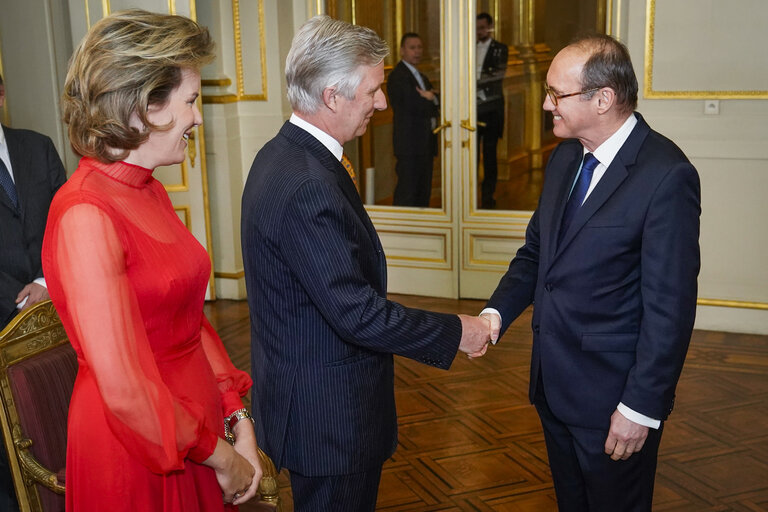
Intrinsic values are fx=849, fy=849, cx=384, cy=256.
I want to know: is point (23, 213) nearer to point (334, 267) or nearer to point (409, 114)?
point (334, 267)

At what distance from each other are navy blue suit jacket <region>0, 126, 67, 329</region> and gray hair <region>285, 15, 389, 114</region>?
2025 millimetres

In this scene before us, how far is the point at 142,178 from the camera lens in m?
1.60

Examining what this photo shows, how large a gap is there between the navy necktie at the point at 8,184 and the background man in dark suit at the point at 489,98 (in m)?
3.12

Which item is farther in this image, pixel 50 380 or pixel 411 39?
pixel 411 39

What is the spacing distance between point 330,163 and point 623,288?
2.51 ft

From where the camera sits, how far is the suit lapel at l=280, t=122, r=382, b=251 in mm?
1895

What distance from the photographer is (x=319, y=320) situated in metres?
1.88

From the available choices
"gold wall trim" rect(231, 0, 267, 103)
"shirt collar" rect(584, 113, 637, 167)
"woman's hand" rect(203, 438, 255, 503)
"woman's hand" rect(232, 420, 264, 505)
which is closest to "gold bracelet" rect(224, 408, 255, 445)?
"woman's hand" rect(232, 420, 264, 505)

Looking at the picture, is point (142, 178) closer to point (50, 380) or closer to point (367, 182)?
point (50, 380)

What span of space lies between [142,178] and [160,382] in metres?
0.39

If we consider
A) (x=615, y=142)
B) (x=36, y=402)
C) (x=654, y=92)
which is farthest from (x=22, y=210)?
(x=654, y=92)

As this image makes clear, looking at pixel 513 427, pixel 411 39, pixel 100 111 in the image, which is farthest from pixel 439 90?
pixel 100 111

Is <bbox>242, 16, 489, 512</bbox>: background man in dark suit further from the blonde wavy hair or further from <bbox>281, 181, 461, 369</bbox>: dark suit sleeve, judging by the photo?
the blonde wavy hair

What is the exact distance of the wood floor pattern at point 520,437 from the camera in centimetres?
320
